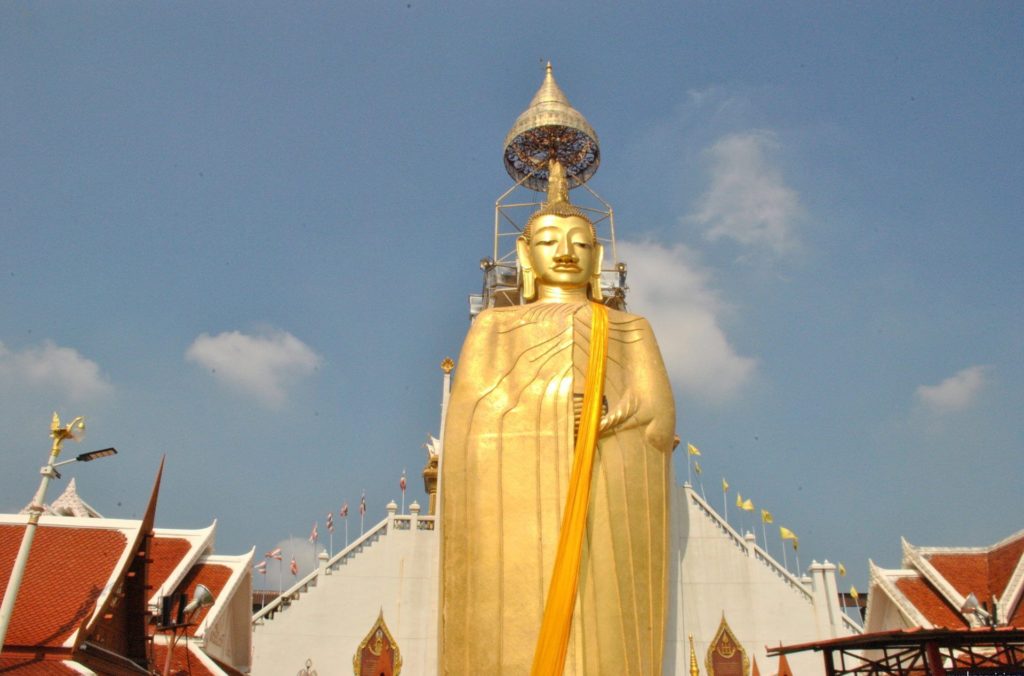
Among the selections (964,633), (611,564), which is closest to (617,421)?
(611,564)

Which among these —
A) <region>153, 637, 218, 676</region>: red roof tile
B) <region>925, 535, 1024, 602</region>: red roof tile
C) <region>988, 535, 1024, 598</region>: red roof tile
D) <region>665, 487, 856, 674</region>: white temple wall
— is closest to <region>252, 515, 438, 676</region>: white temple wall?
<region>153, 637, 218, 676</region>: red roof tile

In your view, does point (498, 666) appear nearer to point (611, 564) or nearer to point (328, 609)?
point (611, 564)

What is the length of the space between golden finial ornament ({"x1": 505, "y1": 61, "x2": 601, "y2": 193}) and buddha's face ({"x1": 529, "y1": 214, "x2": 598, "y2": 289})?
5.60m

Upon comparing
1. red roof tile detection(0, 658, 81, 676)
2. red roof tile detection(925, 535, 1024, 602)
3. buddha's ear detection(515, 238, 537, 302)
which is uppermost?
buddha's ear detection(515, 238, 537, 302)

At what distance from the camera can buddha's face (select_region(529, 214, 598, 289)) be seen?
12555 millimetres

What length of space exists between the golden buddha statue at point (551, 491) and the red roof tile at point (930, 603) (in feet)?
17.6

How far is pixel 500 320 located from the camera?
1202 centimetres

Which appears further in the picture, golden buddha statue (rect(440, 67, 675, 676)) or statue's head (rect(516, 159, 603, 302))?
statue's head (rect(516, 159, 603, 302))

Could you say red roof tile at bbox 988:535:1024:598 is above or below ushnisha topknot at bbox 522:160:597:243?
below

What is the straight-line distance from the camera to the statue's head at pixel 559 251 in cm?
1256

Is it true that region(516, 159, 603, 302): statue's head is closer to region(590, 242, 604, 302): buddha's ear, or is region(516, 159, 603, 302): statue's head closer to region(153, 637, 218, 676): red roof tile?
region(590, 242, 604, 302): buddha's ear

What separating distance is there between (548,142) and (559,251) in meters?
6.29

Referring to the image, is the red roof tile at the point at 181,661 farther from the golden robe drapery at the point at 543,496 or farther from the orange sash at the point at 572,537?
the orange sash at the point at 572,537

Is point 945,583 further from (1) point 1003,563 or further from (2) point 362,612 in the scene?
(2) point 362,612
